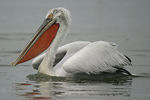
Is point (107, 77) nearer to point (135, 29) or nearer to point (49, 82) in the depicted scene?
point (49, 82)

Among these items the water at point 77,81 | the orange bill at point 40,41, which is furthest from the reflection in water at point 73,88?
the orange bill at point 40,41

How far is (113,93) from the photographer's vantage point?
5332 mm

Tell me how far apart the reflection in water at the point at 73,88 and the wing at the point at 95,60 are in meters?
0.21

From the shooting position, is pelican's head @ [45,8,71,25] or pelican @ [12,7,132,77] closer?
pelican @ [12,7,132,77]

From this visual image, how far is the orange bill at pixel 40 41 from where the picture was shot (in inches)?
274

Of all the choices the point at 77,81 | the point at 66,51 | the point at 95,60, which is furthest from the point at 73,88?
the point at 66,51

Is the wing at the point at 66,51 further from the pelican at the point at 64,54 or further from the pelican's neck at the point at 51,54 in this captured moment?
the pelican's neck at the point at 51,54

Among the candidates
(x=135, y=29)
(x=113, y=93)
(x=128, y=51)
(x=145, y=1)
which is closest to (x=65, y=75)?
(x=113, y=93)

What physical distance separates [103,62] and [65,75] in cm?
70

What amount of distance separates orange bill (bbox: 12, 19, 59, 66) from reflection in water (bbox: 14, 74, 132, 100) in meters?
0.45

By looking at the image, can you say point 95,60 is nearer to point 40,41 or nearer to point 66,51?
point 66,51

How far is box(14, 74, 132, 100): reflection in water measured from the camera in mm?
5145

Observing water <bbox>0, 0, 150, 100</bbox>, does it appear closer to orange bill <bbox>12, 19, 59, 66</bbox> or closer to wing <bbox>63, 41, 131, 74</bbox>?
wing <bbox>63, 41, 131, 74</bbox>

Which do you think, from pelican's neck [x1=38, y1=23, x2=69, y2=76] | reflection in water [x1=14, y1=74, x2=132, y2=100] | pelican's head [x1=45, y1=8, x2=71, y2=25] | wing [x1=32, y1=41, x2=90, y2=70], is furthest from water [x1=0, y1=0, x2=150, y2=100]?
pelican's head [x1=45, y1=8, x2=71, y2=25]
